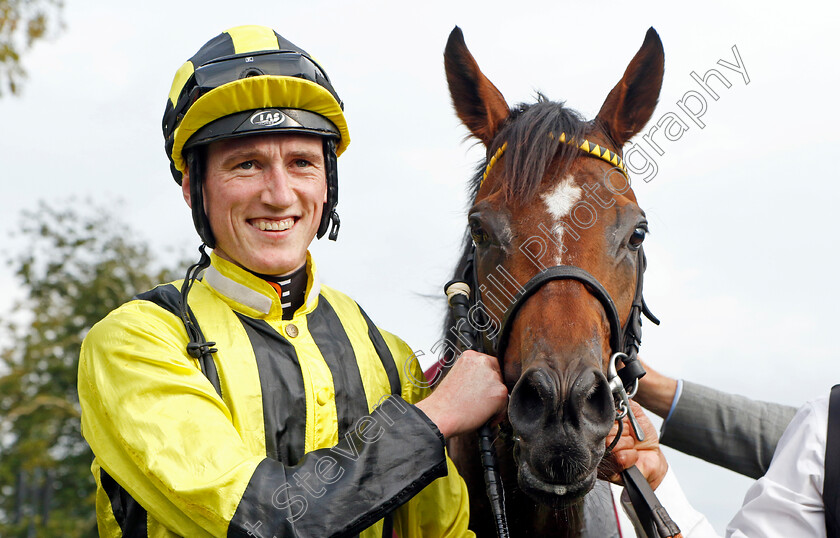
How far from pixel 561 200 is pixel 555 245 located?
0.68ft

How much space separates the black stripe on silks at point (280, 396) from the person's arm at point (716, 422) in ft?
6.57

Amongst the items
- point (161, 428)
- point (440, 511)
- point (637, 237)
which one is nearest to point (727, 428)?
point (637, 237)

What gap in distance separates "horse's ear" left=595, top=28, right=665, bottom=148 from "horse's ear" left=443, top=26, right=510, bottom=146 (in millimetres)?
413

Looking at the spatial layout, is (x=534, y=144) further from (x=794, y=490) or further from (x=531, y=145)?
(x=794, y=490)

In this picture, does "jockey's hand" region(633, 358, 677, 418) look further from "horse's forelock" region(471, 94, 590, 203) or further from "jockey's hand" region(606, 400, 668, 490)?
"horse's forelock" region(471, 94, 590, 203)

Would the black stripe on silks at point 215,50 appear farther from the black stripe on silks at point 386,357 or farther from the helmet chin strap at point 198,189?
the black stripe on silks at point 386,357

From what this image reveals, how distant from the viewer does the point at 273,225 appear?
2.61 meters

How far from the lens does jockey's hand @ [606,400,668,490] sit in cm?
285

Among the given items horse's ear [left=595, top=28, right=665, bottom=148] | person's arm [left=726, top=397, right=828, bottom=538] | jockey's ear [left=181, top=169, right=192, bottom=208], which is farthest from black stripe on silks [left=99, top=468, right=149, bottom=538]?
horse's ear [left=595, top=28, right=665, bottom=148]

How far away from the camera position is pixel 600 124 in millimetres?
3209

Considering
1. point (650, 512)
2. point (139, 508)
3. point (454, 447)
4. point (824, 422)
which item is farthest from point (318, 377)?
point (824, 422)

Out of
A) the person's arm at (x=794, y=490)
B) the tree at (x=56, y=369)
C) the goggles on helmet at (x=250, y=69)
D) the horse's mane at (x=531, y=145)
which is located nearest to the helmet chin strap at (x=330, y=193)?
the goggles on helmet at (x=250, y=69)

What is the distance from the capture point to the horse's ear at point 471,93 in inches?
129

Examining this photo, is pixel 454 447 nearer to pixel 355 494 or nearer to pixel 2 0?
pixel 355 494
